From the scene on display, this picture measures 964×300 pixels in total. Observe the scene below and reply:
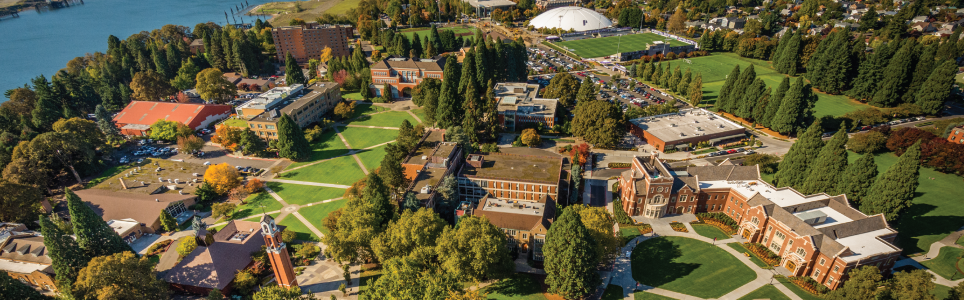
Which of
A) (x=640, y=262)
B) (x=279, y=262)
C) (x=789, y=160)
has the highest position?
(x=789, y=160)

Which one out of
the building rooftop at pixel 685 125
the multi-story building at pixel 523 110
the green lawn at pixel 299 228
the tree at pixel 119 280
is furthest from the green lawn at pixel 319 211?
the building rooftop at pixel 685 125

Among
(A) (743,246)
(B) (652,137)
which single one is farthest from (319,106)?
(A) (743,246)

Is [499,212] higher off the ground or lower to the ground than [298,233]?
higher

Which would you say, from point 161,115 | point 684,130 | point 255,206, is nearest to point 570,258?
point 255,206

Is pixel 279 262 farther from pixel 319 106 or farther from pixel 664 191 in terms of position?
pixel 319 106

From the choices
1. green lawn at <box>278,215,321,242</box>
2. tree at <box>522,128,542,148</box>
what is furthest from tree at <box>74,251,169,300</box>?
tree at <box>522,128,542,148</box>

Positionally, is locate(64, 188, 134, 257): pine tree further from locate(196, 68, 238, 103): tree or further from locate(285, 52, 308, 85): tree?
locate(285, 52, 308, 85): tree
